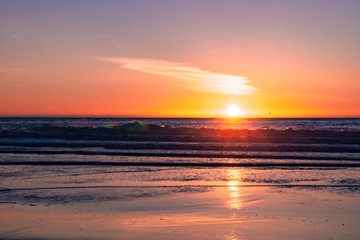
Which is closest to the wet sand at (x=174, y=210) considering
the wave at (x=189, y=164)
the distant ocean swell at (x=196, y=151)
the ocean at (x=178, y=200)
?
the ocean at (x=178, y=200)

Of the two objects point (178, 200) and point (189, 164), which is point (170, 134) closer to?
point (189, 164)

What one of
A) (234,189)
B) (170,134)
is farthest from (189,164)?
(170,134)

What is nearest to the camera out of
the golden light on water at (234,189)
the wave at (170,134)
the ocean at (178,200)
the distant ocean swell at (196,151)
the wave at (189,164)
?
the ocean at (178,200)

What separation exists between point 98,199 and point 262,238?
5.34m

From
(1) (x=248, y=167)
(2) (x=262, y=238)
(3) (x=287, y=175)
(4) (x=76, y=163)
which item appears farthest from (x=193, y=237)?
(4) (x=76, y=163)

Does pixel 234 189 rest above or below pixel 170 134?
below

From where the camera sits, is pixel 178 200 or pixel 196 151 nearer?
pixel 178 200

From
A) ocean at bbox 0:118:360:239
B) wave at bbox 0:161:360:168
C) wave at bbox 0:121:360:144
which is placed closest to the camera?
ocean at bbox 0:118:360:239

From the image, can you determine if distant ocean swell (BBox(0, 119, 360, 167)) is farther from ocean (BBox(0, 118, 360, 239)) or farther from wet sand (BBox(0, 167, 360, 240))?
wet sand (BBox(0, 167, 360, 240))

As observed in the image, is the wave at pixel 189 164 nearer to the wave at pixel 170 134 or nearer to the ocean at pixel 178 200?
the ocean at pixel 178 200

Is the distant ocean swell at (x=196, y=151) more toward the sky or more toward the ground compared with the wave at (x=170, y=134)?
more toward the ground

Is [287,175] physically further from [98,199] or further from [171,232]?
[171,232]

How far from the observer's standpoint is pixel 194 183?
14.4m

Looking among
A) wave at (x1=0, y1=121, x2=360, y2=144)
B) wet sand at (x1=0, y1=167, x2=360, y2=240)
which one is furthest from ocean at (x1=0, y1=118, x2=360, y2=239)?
wave at (x1=0, y1=121, x2=360, y2=144)
